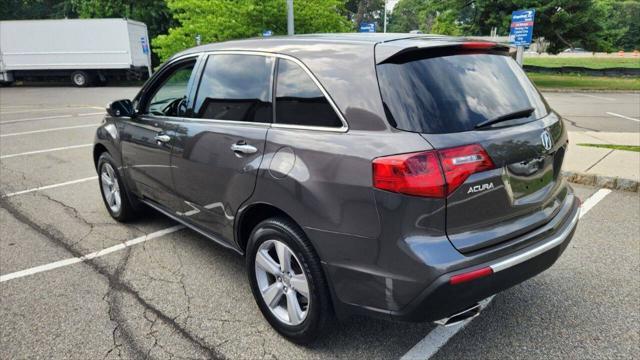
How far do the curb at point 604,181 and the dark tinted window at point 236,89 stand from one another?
15.4ft

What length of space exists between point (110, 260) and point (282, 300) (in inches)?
75.9

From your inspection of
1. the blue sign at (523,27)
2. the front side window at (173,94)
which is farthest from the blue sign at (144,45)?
the front side window at (173,94)

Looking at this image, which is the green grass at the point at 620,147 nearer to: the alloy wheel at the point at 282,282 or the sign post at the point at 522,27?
the sign post at the point at 522,27

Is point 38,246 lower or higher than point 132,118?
lower

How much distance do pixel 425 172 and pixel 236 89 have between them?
5.11ft

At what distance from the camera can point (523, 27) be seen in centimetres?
1278

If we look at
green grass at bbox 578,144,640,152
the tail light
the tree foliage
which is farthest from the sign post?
the tree foliage

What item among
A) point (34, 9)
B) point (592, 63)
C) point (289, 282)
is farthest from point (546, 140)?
point (592, 63)

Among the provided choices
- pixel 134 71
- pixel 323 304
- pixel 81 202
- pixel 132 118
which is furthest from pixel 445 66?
pixel 134 71

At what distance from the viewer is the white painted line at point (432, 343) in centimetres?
269

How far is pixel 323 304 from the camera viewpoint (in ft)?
8.42

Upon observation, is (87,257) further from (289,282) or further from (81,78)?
(81,78)

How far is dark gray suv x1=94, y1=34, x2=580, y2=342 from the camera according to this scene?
7.16 ft

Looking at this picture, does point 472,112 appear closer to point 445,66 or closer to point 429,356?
point 445,66
